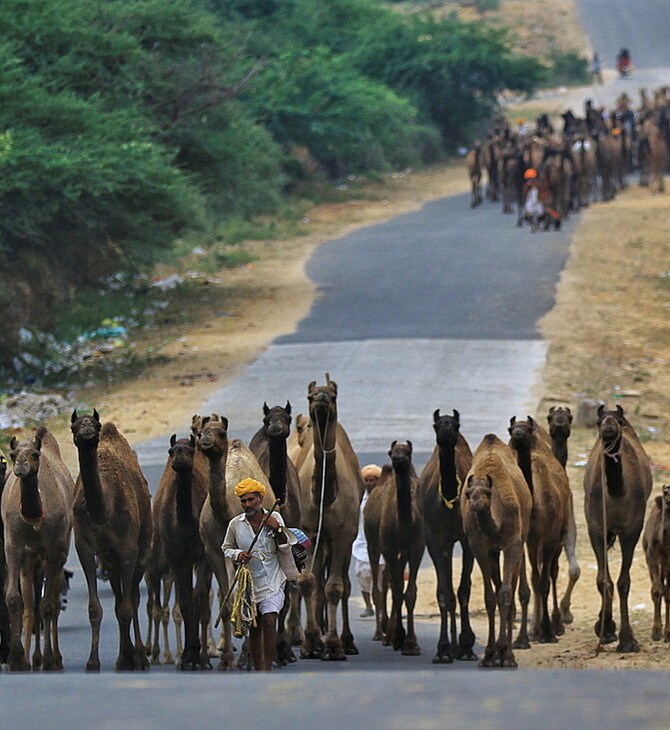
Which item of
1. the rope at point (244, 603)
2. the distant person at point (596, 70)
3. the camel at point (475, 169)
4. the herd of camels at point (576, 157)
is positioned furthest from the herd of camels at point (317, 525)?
the distant person at point (596, 70)

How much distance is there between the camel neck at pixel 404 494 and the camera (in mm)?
10812

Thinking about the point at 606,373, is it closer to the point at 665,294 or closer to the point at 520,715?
the point at 665,294

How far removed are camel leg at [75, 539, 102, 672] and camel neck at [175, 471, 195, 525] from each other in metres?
0.68

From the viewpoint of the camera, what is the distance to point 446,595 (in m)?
10.8

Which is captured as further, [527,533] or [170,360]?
[170,360]

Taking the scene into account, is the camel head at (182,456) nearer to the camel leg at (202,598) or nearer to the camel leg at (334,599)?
the camel leg at (202,598)

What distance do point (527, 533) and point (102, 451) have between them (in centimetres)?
341

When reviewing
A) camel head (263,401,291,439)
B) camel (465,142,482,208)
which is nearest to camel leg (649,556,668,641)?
camel head (263,401,291,439)

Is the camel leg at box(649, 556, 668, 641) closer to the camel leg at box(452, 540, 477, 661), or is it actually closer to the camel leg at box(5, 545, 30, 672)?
the camel leg at box(452, 540, 477, 661)

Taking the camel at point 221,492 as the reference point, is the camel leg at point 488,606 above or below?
below

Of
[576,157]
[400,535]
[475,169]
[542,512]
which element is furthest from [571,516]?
[475,169]

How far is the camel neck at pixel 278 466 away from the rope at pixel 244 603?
1.57m

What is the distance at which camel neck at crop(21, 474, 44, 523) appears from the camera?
947cm

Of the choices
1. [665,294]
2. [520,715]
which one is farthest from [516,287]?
[520,715]
